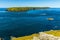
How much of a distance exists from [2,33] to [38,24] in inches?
88.1

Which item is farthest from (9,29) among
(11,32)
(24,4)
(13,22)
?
(24,4)

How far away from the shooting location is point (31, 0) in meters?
8.70

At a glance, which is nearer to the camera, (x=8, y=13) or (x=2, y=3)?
(x=2, y=3)

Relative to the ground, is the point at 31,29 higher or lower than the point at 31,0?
lower

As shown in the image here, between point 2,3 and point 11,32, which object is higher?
point 2,3

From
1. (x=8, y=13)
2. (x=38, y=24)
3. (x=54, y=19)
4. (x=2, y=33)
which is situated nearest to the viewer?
(x=2, y=33)

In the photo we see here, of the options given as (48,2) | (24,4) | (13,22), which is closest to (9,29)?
(13,22)

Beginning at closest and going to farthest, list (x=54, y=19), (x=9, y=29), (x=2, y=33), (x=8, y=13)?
(x=2, y=33) → (x=9, y=29) → (x=54, y=19) → (x=8, y=13)

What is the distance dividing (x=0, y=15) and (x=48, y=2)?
3.54 meters

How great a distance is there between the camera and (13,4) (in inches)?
345

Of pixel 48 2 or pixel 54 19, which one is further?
pixel 54 19

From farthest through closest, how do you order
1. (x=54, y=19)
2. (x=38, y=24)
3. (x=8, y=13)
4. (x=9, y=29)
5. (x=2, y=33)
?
(x=8, y=13)
(x=54, y=19)
(x=38, y=24)
(x=9, y=29)
(x=2, y=33)

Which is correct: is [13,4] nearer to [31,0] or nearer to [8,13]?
[31,0]

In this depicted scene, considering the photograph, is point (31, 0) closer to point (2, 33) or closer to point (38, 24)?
point (38, 24)
